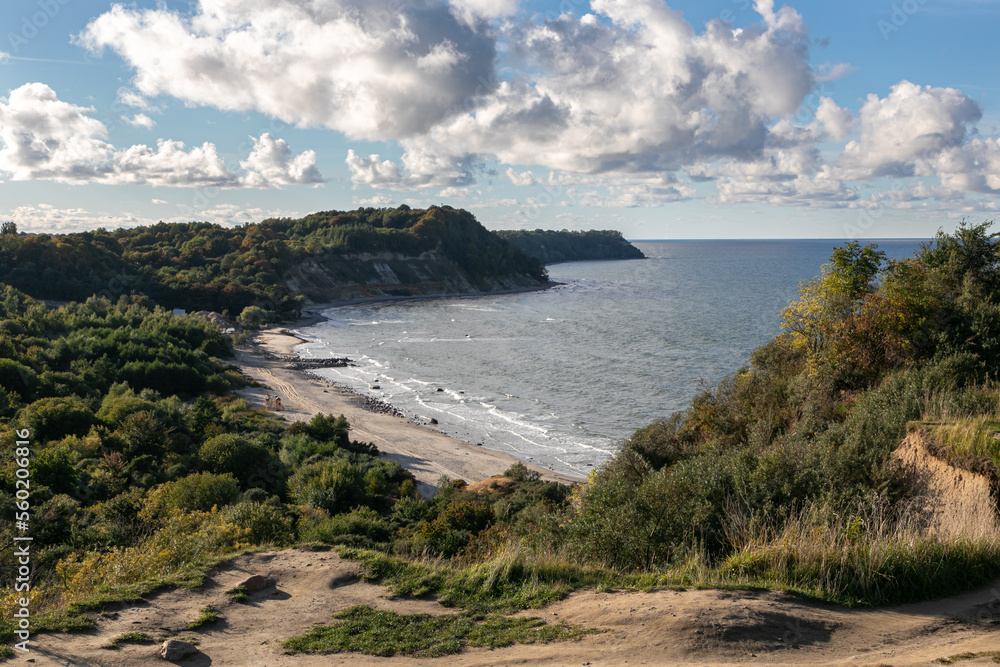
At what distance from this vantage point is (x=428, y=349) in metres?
65.5

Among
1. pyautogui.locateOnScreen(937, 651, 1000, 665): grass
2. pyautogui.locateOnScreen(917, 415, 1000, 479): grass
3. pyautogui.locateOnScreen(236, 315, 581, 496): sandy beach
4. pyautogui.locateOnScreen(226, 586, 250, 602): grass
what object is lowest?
pyautogui.locateOnScreen(236, 315, 581, 496): sandy beach

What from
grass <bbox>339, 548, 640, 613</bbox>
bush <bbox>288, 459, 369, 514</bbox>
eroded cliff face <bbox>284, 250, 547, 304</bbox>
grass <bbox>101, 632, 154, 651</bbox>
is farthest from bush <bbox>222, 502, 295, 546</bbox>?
eroded cliff face <bbox>284, 250, 547, 304</bbox>

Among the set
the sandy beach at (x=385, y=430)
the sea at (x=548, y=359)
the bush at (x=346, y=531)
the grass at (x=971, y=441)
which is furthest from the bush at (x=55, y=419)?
the grass at (x=971, y=441)

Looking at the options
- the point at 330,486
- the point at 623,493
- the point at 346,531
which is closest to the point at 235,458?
the point at 330,486

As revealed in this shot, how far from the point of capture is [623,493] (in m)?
11.1

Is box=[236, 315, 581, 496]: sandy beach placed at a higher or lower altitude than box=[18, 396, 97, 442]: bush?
lower

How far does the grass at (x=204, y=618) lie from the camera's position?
784cm

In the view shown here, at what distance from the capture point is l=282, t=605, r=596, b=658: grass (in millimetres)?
6960

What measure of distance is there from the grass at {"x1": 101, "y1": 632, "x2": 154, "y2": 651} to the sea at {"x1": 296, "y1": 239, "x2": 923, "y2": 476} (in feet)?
78.7

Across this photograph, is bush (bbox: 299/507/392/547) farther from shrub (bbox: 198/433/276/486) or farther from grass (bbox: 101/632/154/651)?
shrub (bbox: 198/433/276/486)

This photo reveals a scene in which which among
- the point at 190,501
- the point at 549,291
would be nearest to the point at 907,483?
the point at 190,501

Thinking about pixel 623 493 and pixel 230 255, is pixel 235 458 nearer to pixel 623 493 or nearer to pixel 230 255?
pixel 623 493

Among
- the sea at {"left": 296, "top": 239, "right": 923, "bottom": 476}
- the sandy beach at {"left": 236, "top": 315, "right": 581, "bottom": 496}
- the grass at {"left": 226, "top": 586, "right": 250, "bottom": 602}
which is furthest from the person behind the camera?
the sea at {"left": 296, "top": 239, "right": 923, "bottom": 476}

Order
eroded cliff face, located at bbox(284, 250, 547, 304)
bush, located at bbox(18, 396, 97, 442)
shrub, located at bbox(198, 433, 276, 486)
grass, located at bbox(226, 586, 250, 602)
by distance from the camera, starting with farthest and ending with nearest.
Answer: eroded cliff face, located at bbox(284, 250, 547, 304) < bush, located at bbox(18, 396, 97, 442) < shrub, located at bbox(198, 433, 276, 486) < grass, located at bbox(226, 586, 250, 602)
